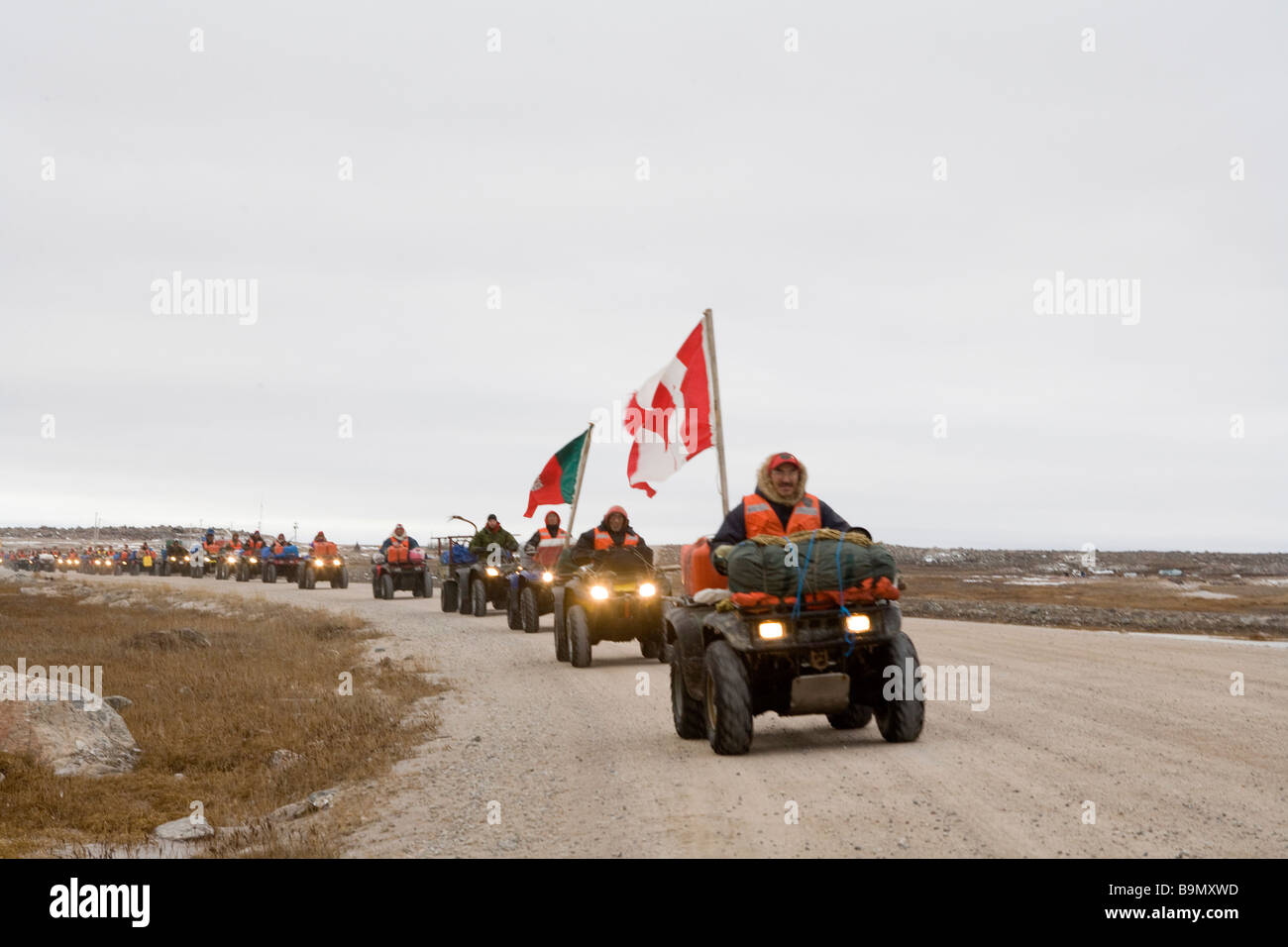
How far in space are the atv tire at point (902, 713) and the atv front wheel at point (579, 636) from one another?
→ 7727 millimetres

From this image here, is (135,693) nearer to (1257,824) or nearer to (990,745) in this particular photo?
(990,745)

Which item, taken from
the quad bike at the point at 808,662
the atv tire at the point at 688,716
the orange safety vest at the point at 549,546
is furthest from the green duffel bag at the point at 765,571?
the orange safety vest at the point at 549,546

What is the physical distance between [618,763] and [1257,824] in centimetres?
453

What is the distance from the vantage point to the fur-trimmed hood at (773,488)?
33.0 ft

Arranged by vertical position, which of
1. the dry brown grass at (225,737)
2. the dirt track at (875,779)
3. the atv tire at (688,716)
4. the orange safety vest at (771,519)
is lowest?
the dry brown grass at (225,737)

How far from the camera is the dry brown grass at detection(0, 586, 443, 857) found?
9.80 metres

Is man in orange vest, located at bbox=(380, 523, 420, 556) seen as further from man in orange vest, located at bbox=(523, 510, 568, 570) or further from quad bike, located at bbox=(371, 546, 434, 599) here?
man in orange vest, located at bbox=(523, 510, 568, 570)

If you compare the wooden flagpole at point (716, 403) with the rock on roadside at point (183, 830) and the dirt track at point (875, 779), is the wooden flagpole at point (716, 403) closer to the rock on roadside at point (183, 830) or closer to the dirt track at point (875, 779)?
the dirt track at point (875, 779)

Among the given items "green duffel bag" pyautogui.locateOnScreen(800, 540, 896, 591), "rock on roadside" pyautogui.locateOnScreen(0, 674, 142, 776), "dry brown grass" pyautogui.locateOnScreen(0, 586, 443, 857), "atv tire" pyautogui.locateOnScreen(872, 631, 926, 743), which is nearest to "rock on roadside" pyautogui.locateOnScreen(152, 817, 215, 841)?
"dry brown grass" pyautogui.locateOnScreen(0, 586, 443, 857)
